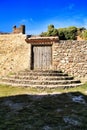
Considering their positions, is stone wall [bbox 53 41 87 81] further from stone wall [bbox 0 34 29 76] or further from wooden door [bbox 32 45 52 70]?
stone wall [bbox 0 34 29 76]

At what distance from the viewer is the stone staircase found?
15703 mm

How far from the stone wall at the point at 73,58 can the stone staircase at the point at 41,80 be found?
0.79 meters

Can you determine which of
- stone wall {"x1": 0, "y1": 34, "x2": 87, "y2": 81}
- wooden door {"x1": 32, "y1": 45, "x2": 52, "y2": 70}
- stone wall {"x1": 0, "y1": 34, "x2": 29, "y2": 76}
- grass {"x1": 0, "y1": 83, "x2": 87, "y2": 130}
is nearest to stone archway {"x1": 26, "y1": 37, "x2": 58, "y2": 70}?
wooden door {"x1": 32, "y1": 45, "x2": 52, "y2": 70}

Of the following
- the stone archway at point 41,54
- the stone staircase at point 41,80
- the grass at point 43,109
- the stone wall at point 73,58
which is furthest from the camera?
the stone archway at point 41,54

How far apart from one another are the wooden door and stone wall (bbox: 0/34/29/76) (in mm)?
→ 700

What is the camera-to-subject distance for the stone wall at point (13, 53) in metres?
19.9

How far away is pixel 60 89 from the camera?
50.1 ft

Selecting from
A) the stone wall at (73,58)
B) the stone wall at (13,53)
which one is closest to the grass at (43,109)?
the stone wall at (73,58)

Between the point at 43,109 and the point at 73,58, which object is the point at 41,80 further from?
the point at 43,109

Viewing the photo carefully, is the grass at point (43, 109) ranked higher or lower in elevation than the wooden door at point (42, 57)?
lower

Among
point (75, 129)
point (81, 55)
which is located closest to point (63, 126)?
point (75, 129)

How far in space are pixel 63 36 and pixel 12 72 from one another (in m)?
15.8

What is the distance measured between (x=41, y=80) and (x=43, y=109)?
5913 millimetres

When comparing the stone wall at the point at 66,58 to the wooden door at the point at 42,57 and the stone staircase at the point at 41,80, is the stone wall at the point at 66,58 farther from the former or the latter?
the stone staircase at the point at 41,80
